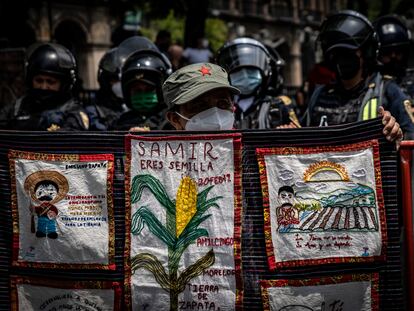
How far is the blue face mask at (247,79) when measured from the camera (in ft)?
19.3

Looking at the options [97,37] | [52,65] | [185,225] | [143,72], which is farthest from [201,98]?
[97,37]

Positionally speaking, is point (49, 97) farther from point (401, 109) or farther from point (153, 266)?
point (153, 266)

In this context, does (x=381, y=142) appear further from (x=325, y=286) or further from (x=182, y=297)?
(x=182, y=297)

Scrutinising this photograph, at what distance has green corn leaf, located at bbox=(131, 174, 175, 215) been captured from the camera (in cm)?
348

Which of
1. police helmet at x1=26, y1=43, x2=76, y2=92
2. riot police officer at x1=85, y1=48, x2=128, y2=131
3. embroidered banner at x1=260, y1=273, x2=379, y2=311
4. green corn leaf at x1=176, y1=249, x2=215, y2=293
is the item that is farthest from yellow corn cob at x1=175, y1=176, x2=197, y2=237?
riot police officer at x1=85, y1=48, x2=128, y2=131

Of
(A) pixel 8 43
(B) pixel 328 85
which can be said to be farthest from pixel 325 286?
(A) pixel 8 43

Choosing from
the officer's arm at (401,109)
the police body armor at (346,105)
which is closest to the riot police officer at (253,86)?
the police body armor at (346,105)

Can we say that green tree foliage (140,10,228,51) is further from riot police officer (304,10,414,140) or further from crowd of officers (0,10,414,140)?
riot police officer (304,10,414,140)

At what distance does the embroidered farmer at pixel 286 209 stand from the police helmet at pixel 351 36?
6.14 ft

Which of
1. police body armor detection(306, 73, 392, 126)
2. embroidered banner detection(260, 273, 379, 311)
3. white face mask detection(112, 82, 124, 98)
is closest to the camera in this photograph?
embroidered banner detection(260, 273, 379, 311)

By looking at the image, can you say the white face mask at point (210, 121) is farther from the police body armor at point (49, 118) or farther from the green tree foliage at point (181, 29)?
the green tree foliage at point (181, 29)

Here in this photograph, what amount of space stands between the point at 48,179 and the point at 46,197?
0.09m

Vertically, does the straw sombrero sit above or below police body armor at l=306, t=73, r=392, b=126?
below

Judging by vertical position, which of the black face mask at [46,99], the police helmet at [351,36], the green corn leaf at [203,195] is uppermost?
the police helmet at [351,36]
